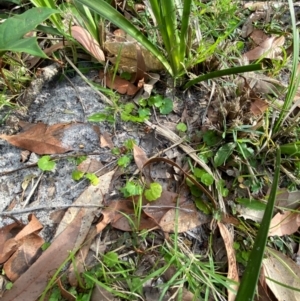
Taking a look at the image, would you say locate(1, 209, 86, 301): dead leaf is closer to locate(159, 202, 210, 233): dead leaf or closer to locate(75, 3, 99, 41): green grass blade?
locate(159, 202, 210, 233): dead leaf

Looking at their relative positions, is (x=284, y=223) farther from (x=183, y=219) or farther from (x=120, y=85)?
(x=120, y=85)

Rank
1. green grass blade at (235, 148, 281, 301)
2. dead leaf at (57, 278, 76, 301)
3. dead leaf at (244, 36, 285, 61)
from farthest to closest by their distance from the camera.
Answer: dead leaf at (244, 36, 285, 61), dead leaf at (57, 278, 76, 301), green grass blade at (235, 148, 281, 301)

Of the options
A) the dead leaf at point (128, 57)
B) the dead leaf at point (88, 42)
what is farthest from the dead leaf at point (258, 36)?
the dead leaf at point (88, 42)

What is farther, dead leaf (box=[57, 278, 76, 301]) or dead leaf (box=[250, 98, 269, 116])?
dead leaf (box=[250, 98, 269, 116])

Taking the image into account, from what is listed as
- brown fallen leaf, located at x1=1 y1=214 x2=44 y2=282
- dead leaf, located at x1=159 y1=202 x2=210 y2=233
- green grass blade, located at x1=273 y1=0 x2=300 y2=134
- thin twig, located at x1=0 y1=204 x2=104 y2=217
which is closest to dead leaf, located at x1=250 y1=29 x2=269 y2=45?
green grass blade, located at x1=273 y1=0 x2=300 y2=134

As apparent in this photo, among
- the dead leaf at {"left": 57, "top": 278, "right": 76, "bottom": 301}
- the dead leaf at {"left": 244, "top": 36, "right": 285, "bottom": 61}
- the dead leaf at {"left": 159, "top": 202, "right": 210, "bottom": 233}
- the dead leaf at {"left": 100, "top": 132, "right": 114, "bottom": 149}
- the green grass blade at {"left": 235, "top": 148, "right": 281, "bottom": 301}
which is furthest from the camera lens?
the dead leaf at {"left": 244, "top": 36, "right": 285, "bottom": 61}

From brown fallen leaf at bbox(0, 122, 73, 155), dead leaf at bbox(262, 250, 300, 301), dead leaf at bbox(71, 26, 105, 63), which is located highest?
dead leaf at bbox(71, 26, 105, 63)

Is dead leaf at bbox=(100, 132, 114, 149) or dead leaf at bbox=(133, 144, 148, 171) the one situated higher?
dead leaf at bbox=(100, 132, 114, 149)
